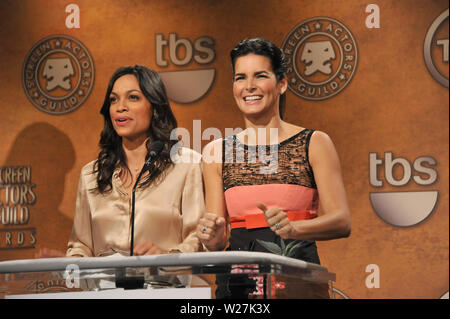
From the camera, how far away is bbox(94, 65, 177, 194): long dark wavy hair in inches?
101

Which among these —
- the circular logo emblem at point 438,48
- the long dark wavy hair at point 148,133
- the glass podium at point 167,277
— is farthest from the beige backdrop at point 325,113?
the glass podium at point 167,277

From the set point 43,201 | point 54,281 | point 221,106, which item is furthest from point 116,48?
point 54,281

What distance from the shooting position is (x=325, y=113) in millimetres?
3490

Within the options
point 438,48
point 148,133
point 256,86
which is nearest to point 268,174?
point 256,86

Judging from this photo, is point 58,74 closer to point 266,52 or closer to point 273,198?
point 266,52

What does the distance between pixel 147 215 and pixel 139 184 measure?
127 mm

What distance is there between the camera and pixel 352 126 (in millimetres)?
3426

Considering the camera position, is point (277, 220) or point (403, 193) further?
point (403, 193)

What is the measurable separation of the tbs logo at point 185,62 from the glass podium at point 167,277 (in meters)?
2.27

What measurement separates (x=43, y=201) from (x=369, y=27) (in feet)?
6.90

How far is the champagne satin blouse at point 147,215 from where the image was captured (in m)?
2.46

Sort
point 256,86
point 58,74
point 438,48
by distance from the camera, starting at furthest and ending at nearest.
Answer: point 58,74 < point 438,48 < point 256,86

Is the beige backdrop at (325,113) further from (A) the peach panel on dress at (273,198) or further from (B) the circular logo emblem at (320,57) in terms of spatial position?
(A) the peach panel on dress at (273,198)
